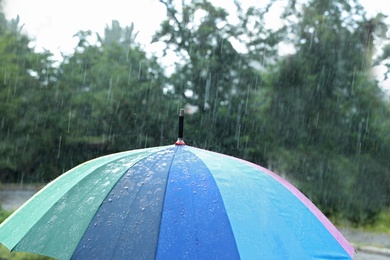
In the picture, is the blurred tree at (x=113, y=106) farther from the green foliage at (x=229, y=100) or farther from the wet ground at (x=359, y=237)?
the wet ground at (x=359, y=237)

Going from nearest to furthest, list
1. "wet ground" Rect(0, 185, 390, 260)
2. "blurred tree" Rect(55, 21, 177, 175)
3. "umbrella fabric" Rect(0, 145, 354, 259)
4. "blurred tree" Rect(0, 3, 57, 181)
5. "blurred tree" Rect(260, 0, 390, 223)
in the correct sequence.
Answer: "umbrella fabric" Rect(0, 145, 354, 259), "wet ground" Rect(0, 185, 390, 260), "blurred tree" Rect(260, 0, 390, 223), "blurred tree" Rect(55, 21, 177, 175), "blurred tree" Rect(0, 3, 57, 181)

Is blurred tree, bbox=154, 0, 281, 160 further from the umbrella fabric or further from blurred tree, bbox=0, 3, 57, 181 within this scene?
the umbrella fabric

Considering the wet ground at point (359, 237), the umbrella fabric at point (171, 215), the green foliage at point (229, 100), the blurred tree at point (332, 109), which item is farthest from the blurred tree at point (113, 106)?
the umbrella fabric at point (171, 215)

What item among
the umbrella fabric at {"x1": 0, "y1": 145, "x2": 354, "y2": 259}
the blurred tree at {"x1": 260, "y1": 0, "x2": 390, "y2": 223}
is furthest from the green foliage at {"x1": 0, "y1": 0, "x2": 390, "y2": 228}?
the umbrella fabric at {"x1": 0, "y1": 145, "x2": 354, "y2": 259}

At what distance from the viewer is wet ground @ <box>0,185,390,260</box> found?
961 cm

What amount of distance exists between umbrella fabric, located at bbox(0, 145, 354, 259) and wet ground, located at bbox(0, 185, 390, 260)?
5581mm

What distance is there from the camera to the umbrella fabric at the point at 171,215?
2.20 m

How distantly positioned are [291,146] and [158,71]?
367cm

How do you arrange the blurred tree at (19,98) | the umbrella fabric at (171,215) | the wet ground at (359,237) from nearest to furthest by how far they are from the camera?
the umbrella fabric at (171,215), the wet ground at (359,237), the blurred tree at (19,98)

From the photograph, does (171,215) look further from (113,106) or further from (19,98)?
(19,98)

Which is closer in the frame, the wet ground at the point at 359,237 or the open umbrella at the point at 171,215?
the open umbrella at the point at 171,215

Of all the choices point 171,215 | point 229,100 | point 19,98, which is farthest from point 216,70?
point 171,215

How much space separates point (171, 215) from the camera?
224cm

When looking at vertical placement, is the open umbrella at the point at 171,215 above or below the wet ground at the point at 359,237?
above
